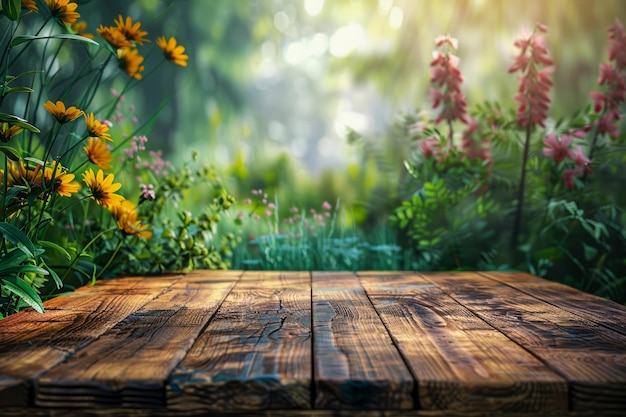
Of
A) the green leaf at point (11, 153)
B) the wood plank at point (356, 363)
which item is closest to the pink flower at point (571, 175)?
the wood plank at point (356, 363)

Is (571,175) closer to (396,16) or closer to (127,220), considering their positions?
(396,16)

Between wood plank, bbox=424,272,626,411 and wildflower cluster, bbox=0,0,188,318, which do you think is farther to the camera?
wildflower cluster, bbox=0,0,188,318

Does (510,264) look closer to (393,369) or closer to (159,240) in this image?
(159,240)

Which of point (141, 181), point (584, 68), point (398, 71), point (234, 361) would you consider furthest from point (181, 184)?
point (584, 68)

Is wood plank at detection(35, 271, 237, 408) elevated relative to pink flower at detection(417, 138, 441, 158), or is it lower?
lower

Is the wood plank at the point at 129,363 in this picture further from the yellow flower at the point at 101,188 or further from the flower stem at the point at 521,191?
the flower stem at the point at 521,191

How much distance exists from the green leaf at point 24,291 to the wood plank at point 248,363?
0.39 m

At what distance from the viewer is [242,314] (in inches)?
64.8

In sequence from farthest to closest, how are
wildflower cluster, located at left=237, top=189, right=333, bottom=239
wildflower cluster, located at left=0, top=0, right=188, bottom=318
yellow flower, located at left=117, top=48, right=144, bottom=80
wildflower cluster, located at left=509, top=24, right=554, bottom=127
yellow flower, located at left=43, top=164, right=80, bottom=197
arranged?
wildflower cluster, located at left=237, top=189, right=333, bottom=239 < wildflower cluster, located at left=509, top=24, right=554, bottom=127 < yellow flower, located at left=117, top=48, right=144, bottom=80 < yellow flower, located at left=43, top=164, right=80, bottom=197 < wildflower cluster, located at left=0, top=0, right=188, bottom=318

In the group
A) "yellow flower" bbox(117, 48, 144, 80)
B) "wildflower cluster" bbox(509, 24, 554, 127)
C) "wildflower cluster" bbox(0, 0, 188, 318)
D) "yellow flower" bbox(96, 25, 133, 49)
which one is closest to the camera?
"wildflower cluster" bbox(0, 0, 188, 318)

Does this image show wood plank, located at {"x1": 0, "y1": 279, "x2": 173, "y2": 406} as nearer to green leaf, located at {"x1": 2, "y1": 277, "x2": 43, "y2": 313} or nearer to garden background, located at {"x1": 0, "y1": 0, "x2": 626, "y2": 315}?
green leaf, located at {"x1": 2, "y1": 277, "x2": 43, "y2": 313}

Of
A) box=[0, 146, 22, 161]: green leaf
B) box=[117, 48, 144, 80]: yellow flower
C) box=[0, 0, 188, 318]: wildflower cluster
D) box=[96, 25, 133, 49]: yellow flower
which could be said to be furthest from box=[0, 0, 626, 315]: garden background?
box=[0, 146, 22, 161]: green leaf

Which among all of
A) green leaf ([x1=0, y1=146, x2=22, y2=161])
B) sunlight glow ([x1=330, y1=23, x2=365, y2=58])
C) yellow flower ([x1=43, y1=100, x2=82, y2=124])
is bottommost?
green leaf ([x1=0, y1=146, x2=22, y2=161])

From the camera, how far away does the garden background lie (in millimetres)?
2812
